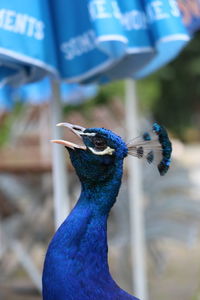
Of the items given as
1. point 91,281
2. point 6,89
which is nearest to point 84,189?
point 91,281

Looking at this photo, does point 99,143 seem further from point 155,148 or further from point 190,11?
point 190,11

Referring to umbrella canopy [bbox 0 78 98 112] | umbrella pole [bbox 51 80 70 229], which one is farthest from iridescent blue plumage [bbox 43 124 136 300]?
umbrella canopy [bbox 0 78 98 112]

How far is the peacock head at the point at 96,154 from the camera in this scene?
5.33ft

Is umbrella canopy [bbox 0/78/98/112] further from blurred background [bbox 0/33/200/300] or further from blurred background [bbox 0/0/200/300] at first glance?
blurred background [bbox 0/33/200/300]

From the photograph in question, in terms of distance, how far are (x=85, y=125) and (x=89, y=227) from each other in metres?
3.91

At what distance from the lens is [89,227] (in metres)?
1.66

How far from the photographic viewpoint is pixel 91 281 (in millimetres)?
1620

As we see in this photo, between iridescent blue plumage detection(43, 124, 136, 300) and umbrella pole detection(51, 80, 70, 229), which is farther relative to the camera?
umbrella pole detection(51, 80, 70, 229)

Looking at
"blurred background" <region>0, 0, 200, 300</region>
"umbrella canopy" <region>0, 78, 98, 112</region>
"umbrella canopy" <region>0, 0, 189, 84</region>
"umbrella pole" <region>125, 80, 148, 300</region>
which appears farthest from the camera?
"umbrella canopy" <region>0, 78, 98, 112</region>

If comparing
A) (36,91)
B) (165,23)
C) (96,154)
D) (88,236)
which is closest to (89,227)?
(88,236)

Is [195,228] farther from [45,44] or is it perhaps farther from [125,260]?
[45,44]

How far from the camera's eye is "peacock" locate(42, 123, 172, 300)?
5.28ft

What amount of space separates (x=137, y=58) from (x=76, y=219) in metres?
1.34

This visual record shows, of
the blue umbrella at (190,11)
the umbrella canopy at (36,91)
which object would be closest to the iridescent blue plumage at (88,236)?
the blue umbrella at (190,11)
